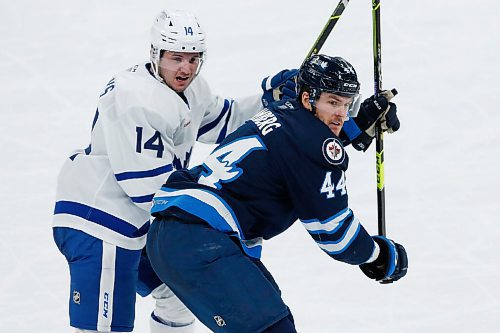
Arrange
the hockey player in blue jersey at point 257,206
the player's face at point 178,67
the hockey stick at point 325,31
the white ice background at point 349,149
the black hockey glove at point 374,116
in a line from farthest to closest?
the white ice background at point 349,149 < the hockey stick at point 325,31 < the black hockey glove at point 374,116 < the player's face at point 178,67 < the hockey player in blue jersey at point 257,206

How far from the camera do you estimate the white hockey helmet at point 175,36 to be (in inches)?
143

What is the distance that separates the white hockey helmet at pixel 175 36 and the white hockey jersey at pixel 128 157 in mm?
96

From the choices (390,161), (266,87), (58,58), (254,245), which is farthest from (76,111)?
(254,245)

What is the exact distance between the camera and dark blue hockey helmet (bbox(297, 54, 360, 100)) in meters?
3.32

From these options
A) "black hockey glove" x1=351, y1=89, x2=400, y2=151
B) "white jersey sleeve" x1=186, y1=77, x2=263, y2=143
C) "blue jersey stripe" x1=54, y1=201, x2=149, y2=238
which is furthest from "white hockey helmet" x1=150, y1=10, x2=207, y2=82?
"black hockey glove" x1=351, y1=89, x2=400, y2=151

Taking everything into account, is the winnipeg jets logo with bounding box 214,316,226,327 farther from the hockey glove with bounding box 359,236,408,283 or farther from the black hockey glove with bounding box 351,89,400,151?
the black hockey glove with bounding box 351,89,400,151

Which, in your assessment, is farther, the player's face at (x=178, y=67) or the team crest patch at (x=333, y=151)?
the player's face at (x=178, y=67)

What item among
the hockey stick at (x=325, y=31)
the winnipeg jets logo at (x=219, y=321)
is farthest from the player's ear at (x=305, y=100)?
the hockey stick at (x=325, y=31)

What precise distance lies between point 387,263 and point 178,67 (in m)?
0.94

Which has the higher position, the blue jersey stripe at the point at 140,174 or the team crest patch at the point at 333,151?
the team crest patch at the point at 333,151

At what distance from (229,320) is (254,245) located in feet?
1.08

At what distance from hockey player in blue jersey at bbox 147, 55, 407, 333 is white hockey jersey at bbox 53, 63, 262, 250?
0.18 m

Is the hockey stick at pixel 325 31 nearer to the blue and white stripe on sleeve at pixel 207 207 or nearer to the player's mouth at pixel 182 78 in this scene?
the player's mouth at pixel 182 78

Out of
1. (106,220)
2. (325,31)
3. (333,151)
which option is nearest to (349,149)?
(325,31)
